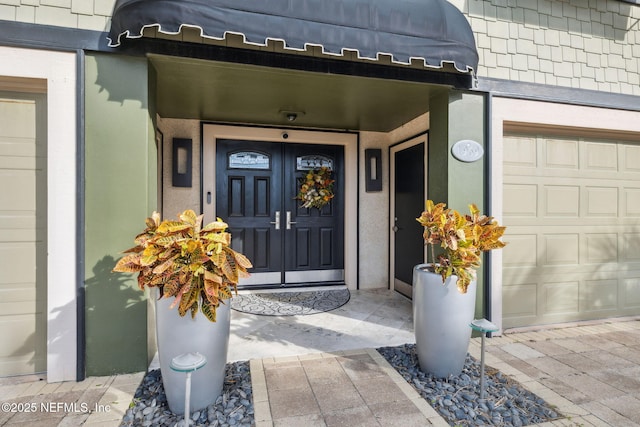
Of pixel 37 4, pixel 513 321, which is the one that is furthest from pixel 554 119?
pixel 37 4

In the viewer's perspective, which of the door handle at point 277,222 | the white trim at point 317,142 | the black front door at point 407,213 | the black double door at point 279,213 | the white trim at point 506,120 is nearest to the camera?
the white trim at point 506,120

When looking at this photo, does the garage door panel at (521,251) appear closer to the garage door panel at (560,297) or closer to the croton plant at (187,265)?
the garage door panel at (560,297)

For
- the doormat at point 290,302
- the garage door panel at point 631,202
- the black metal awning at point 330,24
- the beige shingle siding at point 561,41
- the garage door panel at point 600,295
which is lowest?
the doormat at point 290,302

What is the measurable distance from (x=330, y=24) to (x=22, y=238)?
2.82 m

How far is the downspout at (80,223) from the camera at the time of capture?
2.40m

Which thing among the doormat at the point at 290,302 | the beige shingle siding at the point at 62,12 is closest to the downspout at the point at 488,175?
the doormat at the point at 290,302

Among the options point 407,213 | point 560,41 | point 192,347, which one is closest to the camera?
point 192,347

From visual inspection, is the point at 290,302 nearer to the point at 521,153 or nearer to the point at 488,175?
the point at 488,175

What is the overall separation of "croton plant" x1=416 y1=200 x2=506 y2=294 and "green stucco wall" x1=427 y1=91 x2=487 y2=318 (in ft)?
2.36

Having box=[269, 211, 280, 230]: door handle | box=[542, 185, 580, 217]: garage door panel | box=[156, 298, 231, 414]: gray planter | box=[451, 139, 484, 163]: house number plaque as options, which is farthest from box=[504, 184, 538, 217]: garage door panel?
box=[156, 298, 231, 414]: gray planter

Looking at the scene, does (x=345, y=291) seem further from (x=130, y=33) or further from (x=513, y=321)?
(x=130, y=33)

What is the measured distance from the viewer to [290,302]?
420 cm

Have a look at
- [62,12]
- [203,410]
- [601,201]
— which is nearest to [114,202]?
[62,12]

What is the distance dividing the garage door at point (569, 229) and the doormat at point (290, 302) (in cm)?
198
